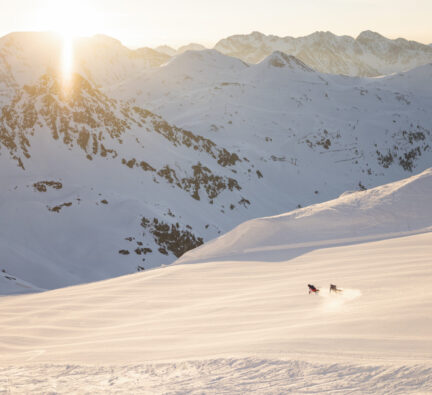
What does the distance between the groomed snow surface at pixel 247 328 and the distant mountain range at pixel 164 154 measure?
16.2 m

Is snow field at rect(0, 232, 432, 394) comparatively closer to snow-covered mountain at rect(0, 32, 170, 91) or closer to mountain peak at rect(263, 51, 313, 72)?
snow-covered mountain at rect(0, 32, 170, 91)

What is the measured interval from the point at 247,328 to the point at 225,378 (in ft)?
6.84

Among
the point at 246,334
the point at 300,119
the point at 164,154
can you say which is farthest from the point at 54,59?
the point at 246,334

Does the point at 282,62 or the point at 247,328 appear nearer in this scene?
the point at 247,328

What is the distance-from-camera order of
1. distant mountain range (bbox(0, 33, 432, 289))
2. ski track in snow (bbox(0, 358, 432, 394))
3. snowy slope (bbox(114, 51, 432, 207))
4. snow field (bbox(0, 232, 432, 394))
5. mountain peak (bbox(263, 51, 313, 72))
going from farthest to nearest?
mountain peak (bbox(263, 51, 313, 72)) < snowy slope (bbox(114, 51, 432, 207)) < distant mountain range (bbox(0, 33, 432, 289)) < snow field (bbox(0, 232, 432, 394)) < ski track in snow (bbox(0, 358, 432, 394))

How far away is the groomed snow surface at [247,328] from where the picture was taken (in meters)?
4.54

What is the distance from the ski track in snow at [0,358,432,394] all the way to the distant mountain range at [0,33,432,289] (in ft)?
69.9

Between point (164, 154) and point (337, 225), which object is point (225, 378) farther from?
point (164, 154)

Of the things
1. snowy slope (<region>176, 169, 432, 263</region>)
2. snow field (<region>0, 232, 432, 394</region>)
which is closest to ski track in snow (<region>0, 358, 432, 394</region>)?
A: snow field (<region>0, 232, 432, 394</region>)

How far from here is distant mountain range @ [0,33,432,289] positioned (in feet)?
99.6

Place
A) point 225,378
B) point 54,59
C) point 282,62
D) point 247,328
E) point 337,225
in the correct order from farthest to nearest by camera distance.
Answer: point 282,62 → point 54,59 → point 337,225 → point 247,328 → point 225,378

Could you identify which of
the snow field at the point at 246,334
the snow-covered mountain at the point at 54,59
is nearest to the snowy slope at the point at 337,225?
the snow field at the point at 246,334

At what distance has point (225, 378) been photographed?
470 centimetres

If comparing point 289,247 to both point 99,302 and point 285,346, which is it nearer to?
point 99,302
